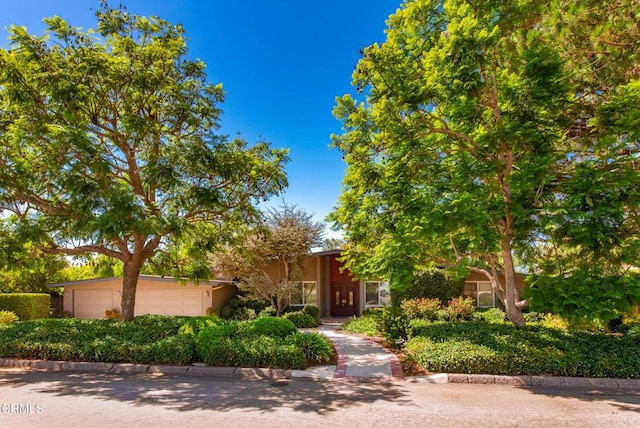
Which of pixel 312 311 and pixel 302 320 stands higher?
pixel 312 311

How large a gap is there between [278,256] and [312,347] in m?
10.3

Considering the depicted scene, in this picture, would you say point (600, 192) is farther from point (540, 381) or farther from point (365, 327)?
point (365, 327)

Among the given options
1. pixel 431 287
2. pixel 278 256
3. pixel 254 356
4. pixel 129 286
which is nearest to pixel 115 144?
pixel 129 286

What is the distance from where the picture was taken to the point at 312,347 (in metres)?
9.11

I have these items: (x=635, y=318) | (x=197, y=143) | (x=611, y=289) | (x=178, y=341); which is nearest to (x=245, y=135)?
(x=197, y=143)

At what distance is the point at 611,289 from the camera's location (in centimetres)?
760

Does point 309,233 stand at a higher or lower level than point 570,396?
higher

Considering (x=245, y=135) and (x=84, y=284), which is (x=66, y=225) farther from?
(x=84, y=284)

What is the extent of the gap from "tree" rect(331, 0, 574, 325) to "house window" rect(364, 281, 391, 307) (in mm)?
10956

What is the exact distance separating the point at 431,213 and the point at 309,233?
38.1 ft

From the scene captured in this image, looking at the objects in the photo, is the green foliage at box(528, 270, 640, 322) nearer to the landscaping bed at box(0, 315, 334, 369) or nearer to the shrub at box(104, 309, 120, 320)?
the landscaping bed at box(0, 315, 334, 369)

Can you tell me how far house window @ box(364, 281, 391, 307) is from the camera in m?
21.3

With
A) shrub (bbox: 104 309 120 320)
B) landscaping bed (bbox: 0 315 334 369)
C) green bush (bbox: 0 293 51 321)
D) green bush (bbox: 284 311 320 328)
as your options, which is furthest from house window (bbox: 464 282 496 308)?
green bush (bbox: 0 293 51 321)

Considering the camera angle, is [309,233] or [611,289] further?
Answer: [309,233]
